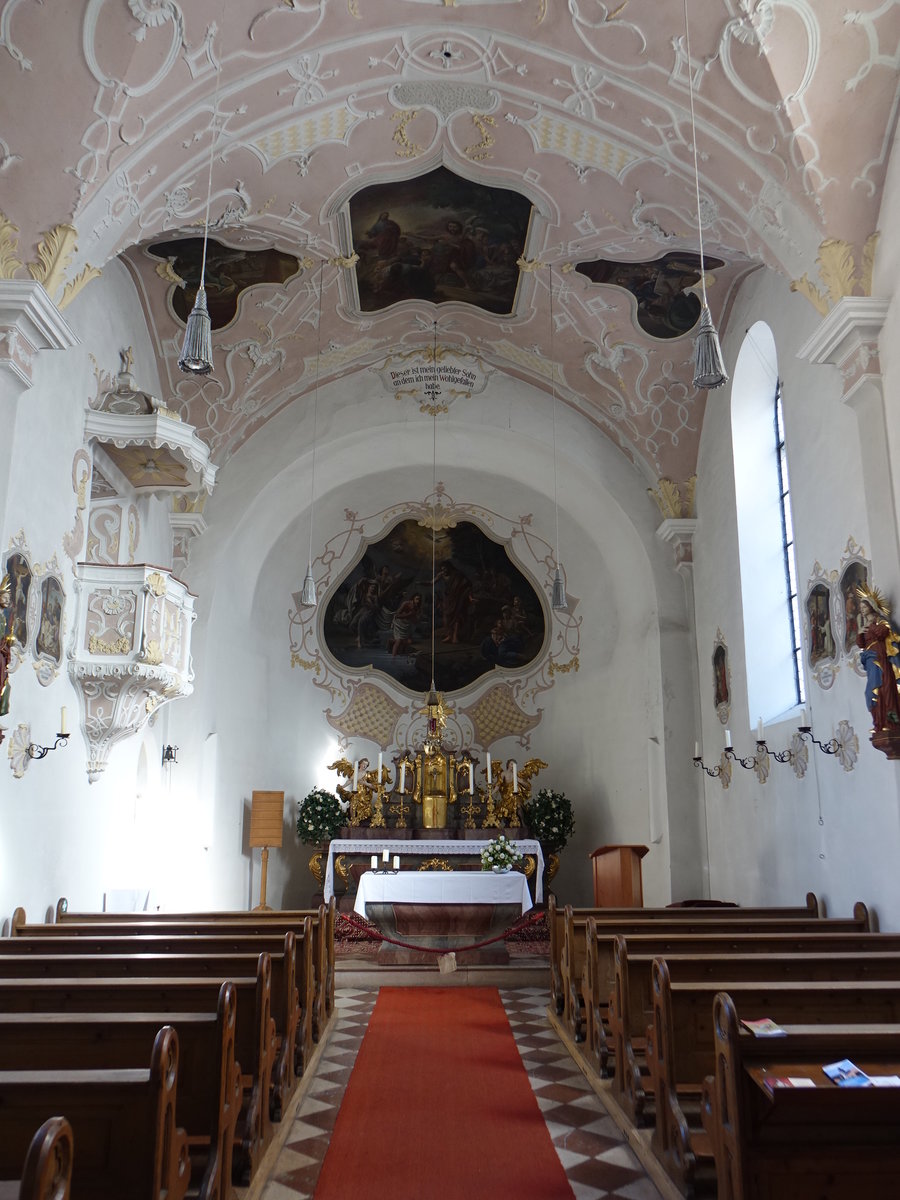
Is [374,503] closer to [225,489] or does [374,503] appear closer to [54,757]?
[225,489]

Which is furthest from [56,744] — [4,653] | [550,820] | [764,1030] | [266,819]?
[550,820]

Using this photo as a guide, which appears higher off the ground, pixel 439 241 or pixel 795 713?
pixel 439 241

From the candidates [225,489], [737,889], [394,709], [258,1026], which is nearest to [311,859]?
[394,709]

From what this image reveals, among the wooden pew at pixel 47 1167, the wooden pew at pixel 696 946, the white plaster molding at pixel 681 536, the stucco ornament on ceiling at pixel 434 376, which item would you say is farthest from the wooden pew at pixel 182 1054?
the stucco ornament on ceiling at pixel 434 376

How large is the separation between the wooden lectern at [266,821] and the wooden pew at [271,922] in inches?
175

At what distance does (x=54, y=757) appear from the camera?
8.30 meters

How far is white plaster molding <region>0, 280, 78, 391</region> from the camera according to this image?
22.8ft

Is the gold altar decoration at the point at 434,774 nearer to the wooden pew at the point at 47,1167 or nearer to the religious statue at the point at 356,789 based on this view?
the religious statue at the point at 356,789

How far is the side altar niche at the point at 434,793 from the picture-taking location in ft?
47.8

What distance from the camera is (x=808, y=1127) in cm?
342

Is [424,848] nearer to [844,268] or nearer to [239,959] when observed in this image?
[239,959]

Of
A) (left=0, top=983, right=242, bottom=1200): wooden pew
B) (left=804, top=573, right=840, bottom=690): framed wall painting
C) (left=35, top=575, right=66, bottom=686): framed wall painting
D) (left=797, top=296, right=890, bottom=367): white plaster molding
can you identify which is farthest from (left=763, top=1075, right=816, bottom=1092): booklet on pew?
(left=35, top=575, right=66, bottom=686): framed wall painting

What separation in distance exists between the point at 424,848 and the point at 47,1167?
11736 millimetres

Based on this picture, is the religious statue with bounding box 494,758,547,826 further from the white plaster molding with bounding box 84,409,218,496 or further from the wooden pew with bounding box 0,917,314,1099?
the wooden pew with bounding box 0,917,314,1099
